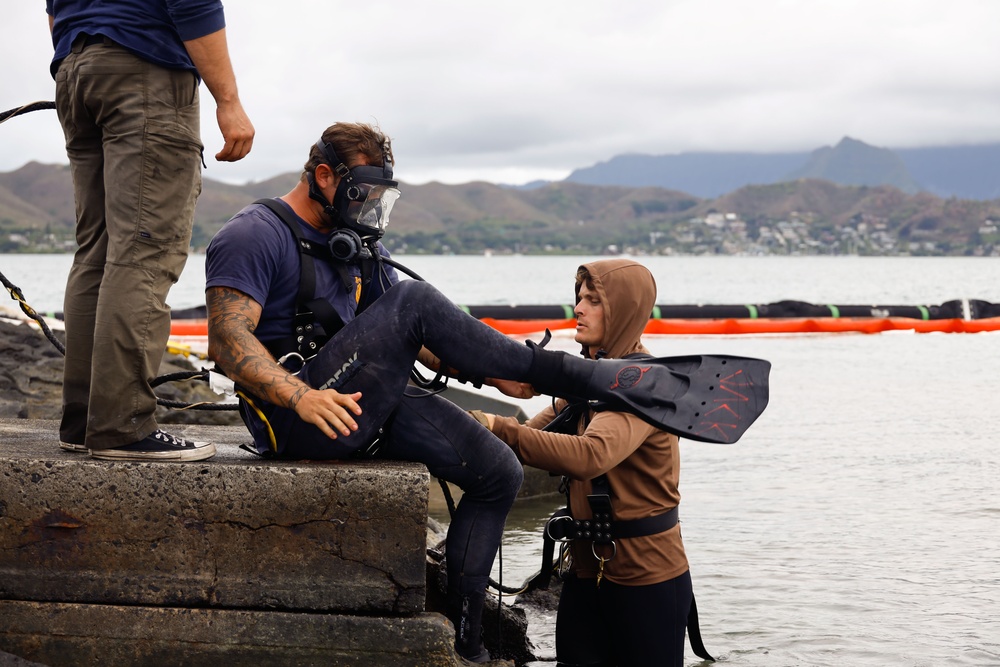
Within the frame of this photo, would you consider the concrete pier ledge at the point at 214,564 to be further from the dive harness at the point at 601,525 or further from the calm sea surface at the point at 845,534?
the calm sea surface at the point at 845,534

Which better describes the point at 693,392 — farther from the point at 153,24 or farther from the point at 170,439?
the point at 153,24

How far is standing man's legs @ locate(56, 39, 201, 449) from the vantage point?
4055mm

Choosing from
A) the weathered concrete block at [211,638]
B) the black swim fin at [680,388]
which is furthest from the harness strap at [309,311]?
the weathered concrete block at [211,638]

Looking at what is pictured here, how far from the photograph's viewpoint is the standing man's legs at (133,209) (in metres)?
4.05

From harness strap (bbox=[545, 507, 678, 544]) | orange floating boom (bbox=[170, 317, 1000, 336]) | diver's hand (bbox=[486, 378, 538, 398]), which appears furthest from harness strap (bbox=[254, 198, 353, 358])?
orange floating boom (bbox=[170, 317, 1000, 336])

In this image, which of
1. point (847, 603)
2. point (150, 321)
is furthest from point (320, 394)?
point (847, 603)

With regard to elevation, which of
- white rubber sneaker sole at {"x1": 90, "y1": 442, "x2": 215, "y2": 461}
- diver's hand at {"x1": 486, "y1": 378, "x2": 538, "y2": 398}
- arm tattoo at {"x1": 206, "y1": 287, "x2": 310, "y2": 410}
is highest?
arm tattoo at {"x1": 206, "y1": 287, "x2": 310, "y2": 410}

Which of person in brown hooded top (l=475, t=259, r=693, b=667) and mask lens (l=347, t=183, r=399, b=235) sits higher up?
mask lens (l=347, t=183, r=399, b=235)

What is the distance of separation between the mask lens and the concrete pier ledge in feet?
3.09

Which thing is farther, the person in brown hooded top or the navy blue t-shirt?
the person in brown hooded top

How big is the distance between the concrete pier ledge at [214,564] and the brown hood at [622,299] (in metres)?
0.99

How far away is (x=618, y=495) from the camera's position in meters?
4.34

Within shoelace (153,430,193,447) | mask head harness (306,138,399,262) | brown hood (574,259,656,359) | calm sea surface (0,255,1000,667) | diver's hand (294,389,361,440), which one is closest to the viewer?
diver's hand (294,389,361,440)

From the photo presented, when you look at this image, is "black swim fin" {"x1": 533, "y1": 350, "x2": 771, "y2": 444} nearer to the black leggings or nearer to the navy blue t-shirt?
the black leggings
